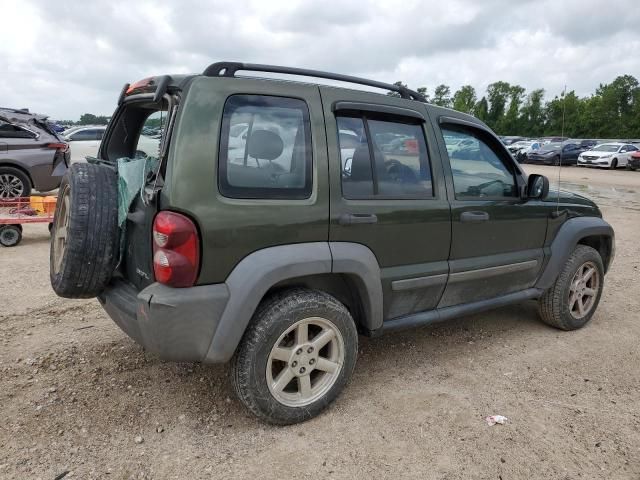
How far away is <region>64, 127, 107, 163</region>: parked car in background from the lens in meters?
14.8

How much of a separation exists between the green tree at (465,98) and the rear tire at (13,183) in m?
70.0

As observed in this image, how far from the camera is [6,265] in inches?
225

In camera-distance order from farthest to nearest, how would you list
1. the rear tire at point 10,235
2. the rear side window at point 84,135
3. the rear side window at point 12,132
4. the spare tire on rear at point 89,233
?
the rear side window at point 84,135
the rear side window at point 12,132
the rear tire at point 10,235
the spare tire on rear at point 89,233

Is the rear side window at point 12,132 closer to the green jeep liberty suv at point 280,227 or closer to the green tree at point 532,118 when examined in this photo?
the green jeep liberty suv at point 280,227

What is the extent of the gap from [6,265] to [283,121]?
4.58 m

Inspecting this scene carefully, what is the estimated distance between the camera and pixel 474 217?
11.1 feet

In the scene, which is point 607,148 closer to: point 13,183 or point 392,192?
point 13,183

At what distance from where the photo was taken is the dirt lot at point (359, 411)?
2480mm

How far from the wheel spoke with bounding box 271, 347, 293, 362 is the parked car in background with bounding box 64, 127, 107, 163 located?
468 inches

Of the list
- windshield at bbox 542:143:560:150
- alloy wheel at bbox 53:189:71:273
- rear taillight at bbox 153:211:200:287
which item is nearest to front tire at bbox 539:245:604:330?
rear taillight at bbox 153:211:200:287

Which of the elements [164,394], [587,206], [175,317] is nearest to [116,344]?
[164,394]

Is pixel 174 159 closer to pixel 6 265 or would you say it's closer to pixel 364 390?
pixel 364 390

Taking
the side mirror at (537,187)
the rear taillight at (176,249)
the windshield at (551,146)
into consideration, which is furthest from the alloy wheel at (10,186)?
the windshield at (551,146)

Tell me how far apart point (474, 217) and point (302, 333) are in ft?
4.71
